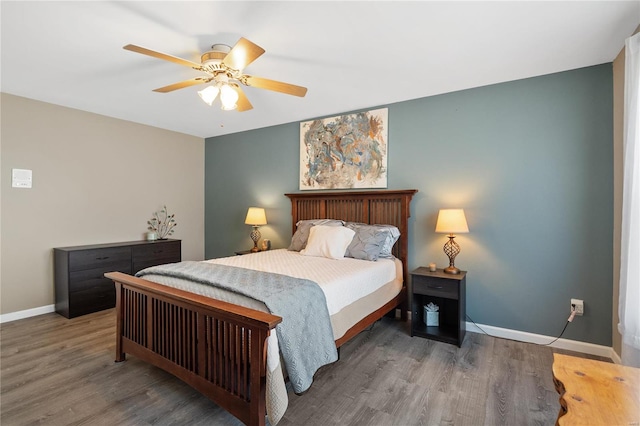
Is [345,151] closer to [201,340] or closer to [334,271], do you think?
[334,271]

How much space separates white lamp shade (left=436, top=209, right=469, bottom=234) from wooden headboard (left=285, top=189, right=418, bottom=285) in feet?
1.65

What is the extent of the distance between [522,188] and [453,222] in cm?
75

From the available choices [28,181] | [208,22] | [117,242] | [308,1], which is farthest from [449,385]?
[28,181]

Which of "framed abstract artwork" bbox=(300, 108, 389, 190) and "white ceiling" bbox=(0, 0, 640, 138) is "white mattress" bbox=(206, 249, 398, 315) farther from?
"white ceiling" bbox=(0, 0, 640, 138)

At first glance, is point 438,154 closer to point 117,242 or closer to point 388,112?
point 388,112

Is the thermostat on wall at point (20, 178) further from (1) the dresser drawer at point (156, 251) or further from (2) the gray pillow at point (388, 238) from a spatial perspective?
(2) the gray pillow at point (388, 238)

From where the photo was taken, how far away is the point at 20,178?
3422 millimetres

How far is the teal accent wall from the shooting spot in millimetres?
2625

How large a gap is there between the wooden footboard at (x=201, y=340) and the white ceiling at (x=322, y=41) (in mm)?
1823

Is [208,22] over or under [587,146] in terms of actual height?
over

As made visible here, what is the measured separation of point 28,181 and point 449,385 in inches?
186

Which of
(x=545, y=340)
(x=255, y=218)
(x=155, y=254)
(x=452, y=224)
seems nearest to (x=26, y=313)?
(x=155, y=254)

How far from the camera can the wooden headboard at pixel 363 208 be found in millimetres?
3438

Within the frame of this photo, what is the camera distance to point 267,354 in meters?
1.56
